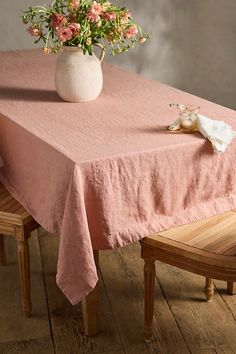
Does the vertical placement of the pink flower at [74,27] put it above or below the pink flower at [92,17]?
below

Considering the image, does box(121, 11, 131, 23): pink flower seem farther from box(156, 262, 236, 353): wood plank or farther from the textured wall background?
the textured wall background

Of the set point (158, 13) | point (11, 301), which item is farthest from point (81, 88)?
point (158, 13)

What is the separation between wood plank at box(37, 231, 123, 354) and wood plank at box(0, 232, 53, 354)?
0.03 metres

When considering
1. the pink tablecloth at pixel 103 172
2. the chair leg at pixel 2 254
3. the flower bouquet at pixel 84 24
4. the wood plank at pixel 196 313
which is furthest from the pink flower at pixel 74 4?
the wood plank at pixel 196 313

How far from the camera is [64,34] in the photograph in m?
2.21

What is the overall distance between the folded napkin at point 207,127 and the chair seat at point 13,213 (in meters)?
0.59

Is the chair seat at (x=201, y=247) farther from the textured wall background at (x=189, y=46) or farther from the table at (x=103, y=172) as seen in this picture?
the textured wall background at (x=189, y=46)

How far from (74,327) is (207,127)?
35.1 inches

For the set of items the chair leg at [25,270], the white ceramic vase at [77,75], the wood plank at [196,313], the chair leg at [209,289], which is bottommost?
the wood plank at [196,313]

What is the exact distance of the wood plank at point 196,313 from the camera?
228 cm

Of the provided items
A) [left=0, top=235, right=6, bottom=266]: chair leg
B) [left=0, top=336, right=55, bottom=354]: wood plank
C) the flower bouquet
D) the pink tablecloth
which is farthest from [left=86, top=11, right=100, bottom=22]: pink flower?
[left=0, top=336, right=55, bottom=354]: wood plank

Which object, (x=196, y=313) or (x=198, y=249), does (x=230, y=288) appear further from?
(x=198, y=249)

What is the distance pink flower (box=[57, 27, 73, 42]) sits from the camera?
7.23 feet

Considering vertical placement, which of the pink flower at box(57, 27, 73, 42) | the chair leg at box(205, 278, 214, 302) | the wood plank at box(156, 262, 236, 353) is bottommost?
the wood plank at box(156, 262, 236, 353)
